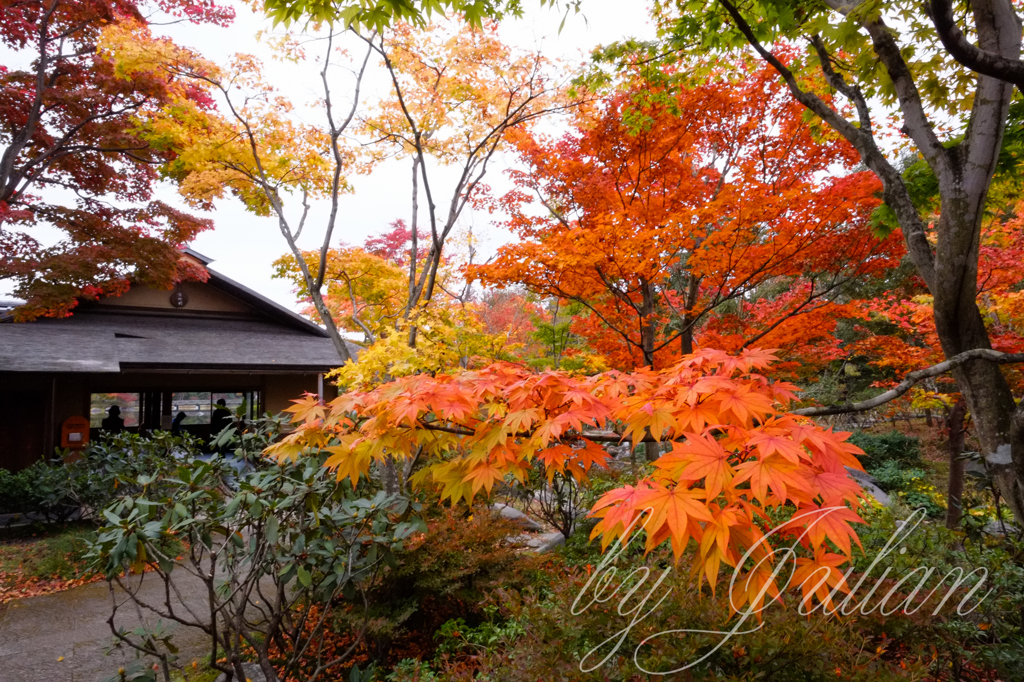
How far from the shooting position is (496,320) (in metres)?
21.4

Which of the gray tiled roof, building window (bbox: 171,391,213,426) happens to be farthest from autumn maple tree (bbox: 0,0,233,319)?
building window (bbox: 171,391,213,426)

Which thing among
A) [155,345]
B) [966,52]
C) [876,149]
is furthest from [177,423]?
[966,52]

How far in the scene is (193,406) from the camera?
13.9 m

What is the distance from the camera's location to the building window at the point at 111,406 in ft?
40.4

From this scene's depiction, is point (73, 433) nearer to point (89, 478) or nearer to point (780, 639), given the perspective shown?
point (89, 478)

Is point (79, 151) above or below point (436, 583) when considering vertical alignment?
above

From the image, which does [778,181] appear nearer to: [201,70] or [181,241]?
[201,70]

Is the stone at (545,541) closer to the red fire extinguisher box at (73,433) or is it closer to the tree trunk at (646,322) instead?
the tree trunk at (646,322)

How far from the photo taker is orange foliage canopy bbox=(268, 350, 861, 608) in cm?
151

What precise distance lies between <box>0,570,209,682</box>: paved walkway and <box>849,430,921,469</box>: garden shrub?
15.7 metres

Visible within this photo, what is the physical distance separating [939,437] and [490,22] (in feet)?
60.0

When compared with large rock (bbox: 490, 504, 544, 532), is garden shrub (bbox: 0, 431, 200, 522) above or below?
above

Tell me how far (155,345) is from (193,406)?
3.06 meters

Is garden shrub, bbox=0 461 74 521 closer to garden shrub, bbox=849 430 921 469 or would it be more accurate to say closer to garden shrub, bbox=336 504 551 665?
garden shrub, bbox=336 504 551 665
